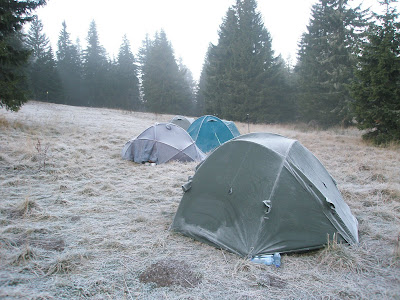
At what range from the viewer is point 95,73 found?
38656 mm

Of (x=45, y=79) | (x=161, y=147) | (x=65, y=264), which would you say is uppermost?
(x=45, y=79)

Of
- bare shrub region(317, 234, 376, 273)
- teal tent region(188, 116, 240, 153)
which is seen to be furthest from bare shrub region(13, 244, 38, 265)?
teal tent region(188, 116, 240, 153)

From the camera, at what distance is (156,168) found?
7668 mm

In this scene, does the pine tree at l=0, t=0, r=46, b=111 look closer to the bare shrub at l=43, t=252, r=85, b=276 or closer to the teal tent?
the teal tent

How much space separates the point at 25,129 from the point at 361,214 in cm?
Result: 1167

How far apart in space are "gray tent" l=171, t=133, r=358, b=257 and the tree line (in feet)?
30.5

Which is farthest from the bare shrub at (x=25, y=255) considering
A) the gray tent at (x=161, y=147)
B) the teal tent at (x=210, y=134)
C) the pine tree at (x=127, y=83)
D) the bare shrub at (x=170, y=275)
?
the pine tree at (x=127, y=83)

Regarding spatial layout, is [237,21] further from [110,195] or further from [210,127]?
[110,195]

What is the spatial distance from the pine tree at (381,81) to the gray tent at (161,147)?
7.63 metres

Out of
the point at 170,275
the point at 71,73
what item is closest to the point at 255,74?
the point at 170,275

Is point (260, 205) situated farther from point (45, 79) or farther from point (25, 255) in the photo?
point (45, 79)

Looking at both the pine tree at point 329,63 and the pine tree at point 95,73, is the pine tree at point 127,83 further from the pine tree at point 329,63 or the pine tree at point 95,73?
the pine tree at point 329,63

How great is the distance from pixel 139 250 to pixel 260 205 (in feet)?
5.17

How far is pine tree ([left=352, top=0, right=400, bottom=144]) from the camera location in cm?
1034
